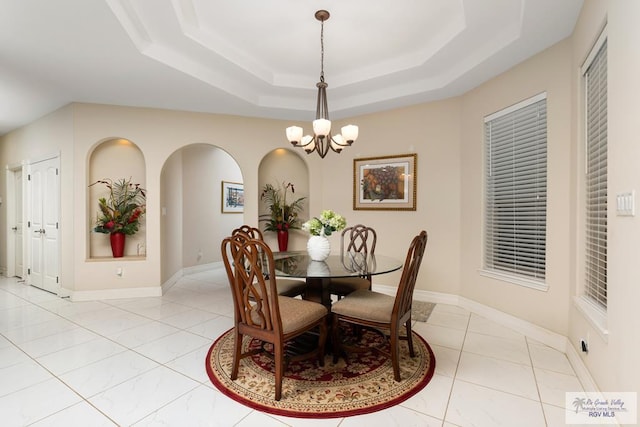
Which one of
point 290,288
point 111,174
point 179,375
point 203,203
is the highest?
point 111,174

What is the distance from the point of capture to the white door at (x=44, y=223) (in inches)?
173

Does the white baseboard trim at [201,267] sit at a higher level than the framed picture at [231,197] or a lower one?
lower

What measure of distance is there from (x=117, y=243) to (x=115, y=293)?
26.3 inches

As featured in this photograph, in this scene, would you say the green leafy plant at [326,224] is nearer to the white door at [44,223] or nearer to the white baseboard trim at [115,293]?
the white baseboard trim at [115,293]

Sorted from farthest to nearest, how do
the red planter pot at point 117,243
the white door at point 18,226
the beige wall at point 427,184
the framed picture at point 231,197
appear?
the framed picture at point 231,197 → the white door at point 18,226 → the red planter pot at point 117,243 → the beige wall at point 427,184

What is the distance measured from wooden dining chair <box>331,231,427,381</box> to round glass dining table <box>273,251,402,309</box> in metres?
0.22

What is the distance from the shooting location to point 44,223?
182 inches

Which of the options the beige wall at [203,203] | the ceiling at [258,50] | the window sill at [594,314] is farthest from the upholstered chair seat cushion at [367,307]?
the beige wall at [203,203]

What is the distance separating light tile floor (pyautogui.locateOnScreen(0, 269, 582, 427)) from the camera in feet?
5.78

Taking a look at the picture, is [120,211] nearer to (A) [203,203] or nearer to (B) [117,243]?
(B) [117,243]

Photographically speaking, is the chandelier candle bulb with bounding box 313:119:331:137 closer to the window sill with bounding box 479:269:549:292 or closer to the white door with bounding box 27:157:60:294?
the window sill with bounding box 479:269:549:292

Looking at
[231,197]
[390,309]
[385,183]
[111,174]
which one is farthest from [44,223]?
[390,309]

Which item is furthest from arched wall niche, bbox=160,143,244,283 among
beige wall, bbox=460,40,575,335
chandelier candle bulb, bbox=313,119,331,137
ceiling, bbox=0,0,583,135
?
beige wall, bbox=460,40,575,335

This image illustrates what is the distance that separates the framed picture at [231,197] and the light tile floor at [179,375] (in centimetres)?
315
